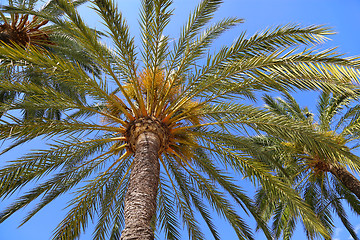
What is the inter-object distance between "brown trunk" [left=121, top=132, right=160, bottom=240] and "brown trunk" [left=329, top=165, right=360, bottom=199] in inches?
253

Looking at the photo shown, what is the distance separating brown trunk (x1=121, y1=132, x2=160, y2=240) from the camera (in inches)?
161

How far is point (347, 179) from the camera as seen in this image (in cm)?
898

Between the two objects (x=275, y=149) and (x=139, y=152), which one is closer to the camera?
(x=139, y=152)

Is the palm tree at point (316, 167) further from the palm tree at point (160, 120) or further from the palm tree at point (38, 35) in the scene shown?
the palm tree at point (38, 35)

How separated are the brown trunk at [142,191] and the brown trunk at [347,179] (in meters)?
6.41

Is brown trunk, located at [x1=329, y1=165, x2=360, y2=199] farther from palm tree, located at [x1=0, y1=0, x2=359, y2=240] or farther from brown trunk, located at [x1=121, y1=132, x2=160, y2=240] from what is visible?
brown trunk, located at [x1=121, y1=132, x2=160, y2=240]

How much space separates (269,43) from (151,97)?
9.15 feet

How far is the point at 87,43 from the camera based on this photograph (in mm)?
5758

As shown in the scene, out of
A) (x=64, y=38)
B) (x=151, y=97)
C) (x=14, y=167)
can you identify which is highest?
(x=64, y=38)

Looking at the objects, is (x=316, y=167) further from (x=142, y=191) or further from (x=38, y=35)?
(x=38, y=35)

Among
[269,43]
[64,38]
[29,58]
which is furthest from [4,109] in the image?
[64,38]

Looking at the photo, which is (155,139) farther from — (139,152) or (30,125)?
(30,125)

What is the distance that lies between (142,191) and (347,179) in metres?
7.13

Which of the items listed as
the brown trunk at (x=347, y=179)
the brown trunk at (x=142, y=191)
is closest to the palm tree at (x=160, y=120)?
the brown trunk at (x=142, y=191)
